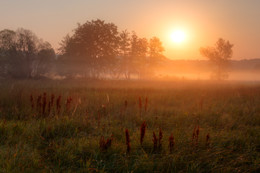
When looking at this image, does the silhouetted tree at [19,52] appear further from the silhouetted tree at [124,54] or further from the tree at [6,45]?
the silhouetted tree at [124,54]

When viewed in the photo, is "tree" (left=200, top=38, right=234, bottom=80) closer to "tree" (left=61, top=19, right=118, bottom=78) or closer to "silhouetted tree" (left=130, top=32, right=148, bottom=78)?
"silhouetted tree" (left=130, top=32, right=148, bottom=78)

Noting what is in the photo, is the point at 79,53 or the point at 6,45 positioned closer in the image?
the point at 6,45

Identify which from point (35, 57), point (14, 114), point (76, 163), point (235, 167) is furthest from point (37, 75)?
point (235, 167)

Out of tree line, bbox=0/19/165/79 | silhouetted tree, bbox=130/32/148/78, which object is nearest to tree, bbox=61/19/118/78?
tree line, bbox=0/19/165/79

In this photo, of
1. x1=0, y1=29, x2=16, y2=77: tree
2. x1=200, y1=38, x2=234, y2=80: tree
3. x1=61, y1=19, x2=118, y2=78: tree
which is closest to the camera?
x1=0, y1=29, x2=16, y2=77: tree

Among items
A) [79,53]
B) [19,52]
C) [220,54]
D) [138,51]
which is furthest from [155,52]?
[19,52]

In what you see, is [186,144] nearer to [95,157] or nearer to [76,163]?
[95,157]

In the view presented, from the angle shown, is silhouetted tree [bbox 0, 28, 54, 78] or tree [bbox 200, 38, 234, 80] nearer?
silhouetted tree [bbox 0, 28, 54, 78]

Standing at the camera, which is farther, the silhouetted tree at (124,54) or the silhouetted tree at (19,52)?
the silhouetted tree at (124,54)

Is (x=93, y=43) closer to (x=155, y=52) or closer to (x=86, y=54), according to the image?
(x=86, y=54)

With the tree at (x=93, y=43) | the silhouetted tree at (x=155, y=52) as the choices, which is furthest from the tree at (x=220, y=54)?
the tree at (x=93, y=43)

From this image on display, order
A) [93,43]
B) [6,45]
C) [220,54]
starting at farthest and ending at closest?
1. [220,54]
2. [93,43]
3. [6,45]

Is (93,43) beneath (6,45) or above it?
above

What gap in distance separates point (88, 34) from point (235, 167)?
27.6 meters
